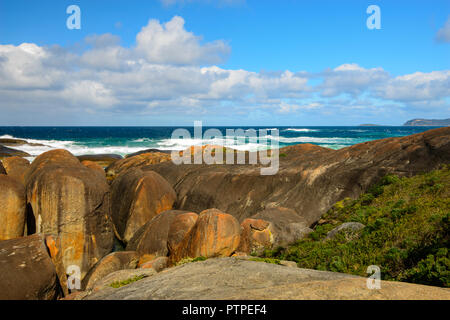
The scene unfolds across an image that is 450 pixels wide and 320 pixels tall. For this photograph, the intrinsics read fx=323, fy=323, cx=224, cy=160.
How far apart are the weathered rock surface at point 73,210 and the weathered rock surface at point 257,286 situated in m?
9.32

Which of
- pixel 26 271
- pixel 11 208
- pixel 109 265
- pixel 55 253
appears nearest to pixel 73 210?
pixel 11 208

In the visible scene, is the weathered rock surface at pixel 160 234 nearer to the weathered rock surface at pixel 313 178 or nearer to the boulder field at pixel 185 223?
the boulder field at pixel 185 223

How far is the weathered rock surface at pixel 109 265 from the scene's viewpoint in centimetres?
1180

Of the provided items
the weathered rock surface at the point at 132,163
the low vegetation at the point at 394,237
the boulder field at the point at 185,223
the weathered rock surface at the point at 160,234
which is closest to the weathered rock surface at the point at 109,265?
the boulder field at the point at 185,223

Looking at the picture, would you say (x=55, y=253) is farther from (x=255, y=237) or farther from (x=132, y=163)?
(x=132, y=163)

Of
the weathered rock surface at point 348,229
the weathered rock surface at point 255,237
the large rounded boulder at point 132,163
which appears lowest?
the weathered rock surface at point 255,237

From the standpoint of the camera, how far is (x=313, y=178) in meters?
17.2

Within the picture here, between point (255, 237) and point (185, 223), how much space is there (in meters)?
2.80

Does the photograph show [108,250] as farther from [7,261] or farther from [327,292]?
[327,292]

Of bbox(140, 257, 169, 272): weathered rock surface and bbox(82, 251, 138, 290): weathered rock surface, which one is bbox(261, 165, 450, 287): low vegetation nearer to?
bbox(140, 257, 169, 272): weathered rock surface

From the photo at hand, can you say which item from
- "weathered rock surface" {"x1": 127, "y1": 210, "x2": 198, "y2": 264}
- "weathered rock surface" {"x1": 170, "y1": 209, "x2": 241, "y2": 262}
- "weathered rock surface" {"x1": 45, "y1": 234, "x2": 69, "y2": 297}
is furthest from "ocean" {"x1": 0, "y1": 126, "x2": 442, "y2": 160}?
"weathered rock surface" {"x1": 170, "y1": 209, "x2": 241, "y2": 262}

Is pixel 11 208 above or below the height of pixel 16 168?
below
